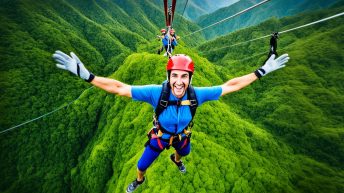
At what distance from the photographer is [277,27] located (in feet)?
429

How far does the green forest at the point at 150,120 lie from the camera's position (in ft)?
101

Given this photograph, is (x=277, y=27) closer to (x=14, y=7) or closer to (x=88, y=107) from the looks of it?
(x=88, y=107)

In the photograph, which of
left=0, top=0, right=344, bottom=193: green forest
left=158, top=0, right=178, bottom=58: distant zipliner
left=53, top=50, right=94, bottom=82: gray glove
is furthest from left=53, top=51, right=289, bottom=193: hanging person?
left=0, top=0, right=344, bottom=193: green forest

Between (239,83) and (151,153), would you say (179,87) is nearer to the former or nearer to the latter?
(239,83)

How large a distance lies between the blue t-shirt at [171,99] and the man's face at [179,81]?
0.84ft

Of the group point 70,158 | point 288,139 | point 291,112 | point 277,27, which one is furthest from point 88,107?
point 277,27

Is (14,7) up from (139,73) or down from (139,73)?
up

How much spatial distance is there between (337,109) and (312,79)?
13.7 meters

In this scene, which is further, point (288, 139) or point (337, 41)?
point (337, 41)

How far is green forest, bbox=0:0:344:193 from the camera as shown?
30.9 meters

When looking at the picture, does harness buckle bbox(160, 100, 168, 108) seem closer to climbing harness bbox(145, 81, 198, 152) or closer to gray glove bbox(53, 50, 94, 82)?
climbing harness bbox(145, 81, 198, 152)

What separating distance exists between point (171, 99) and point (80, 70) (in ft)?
6.42

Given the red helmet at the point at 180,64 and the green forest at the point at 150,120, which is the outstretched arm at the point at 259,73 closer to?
the red helmet at the point at 180,64

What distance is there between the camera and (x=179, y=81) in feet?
15.6
